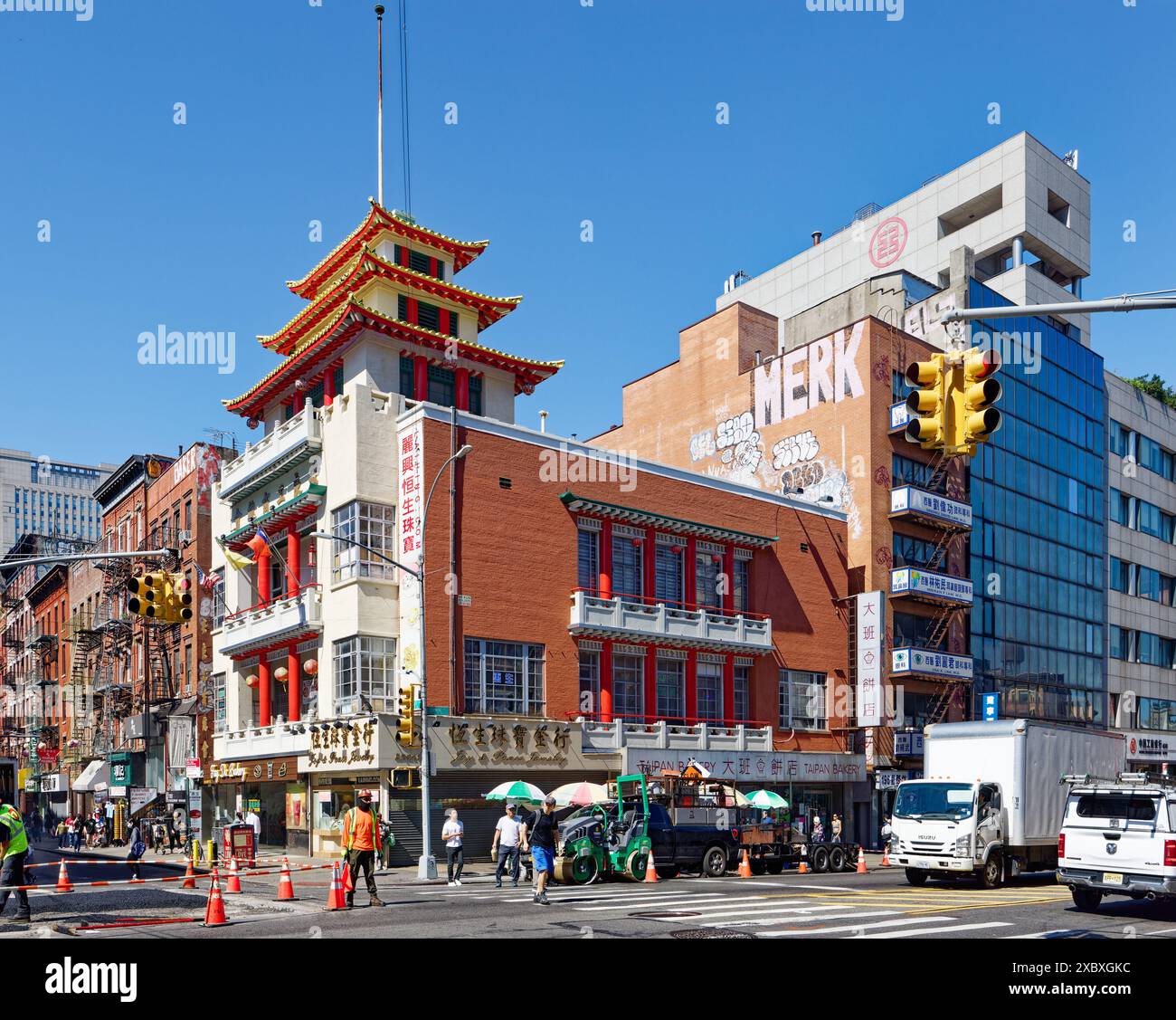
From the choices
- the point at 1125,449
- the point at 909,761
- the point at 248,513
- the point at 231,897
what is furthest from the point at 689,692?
the point at 1125,449

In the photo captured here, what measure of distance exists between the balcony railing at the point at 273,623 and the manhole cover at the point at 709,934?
26.6m

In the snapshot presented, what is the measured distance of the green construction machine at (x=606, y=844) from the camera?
27.8 metres

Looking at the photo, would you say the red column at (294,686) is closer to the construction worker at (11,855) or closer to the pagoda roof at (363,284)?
the pagoda roof at (363,284)

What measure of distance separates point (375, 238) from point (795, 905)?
3706 centimetres

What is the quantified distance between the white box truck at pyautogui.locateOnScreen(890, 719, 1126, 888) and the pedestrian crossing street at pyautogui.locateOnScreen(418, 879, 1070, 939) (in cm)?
80

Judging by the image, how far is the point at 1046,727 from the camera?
28.6m

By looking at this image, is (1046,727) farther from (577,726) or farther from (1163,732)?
(1163,732)

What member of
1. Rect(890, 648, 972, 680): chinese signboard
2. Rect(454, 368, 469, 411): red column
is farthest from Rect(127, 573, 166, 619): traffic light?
Rect(890, 648, 972, 680): chinese signboard

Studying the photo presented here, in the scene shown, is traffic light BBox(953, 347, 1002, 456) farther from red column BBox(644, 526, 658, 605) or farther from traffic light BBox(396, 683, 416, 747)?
red column BBox(644, 526, 658, 605)

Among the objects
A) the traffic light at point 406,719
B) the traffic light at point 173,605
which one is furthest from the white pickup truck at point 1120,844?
the traffic light at point 406,719

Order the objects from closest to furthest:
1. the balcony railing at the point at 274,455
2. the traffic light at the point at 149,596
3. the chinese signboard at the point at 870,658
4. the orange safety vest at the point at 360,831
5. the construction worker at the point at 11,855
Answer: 1. the construction worker at the point at 11,855
2. the orange safety vest at the point at 360,831
3. the traffic light at the point at 149,596
4. the balcony railing at the point at 274,455
5. the chinese signboard at the point at 870,658

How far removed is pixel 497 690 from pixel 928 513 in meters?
24.1

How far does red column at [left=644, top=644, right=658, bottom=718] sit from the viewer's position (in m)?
45.5

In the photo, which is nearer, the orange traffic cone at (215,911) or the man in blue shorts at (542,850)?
the orange traffic cone at (215,911)
